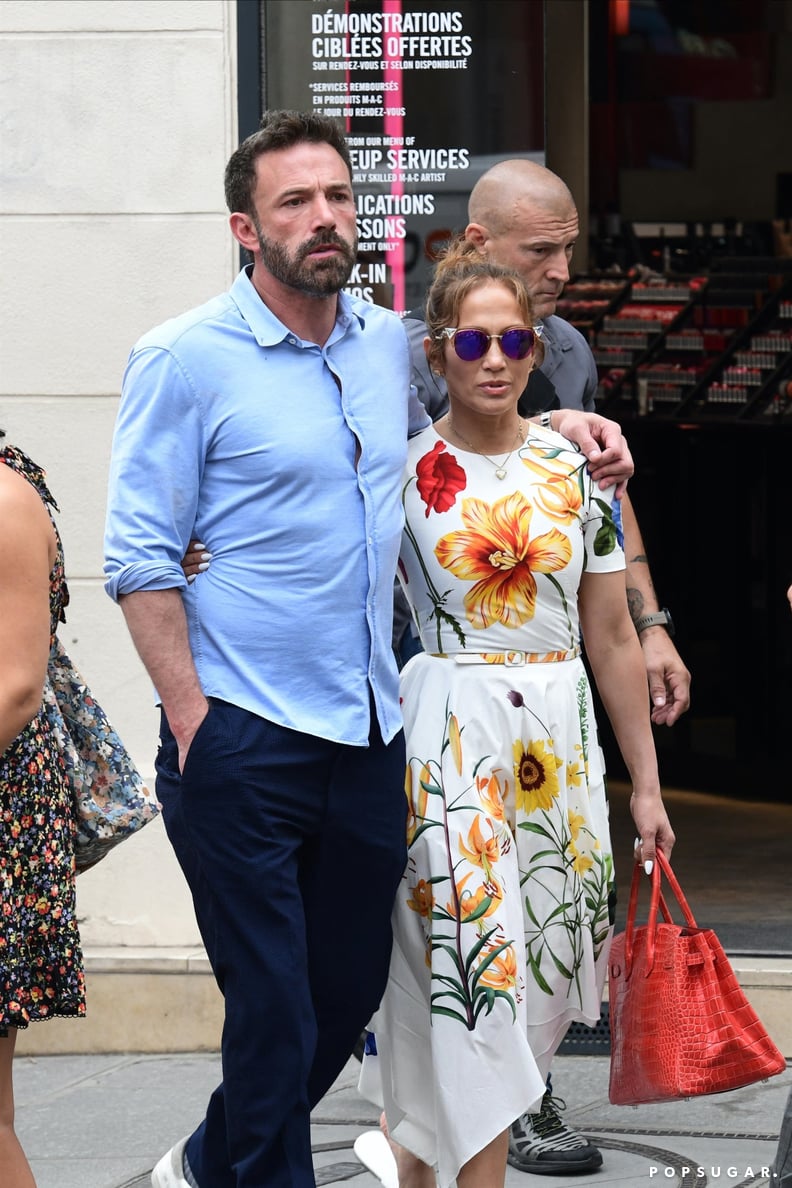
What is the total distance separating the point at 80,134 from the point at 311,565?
8.62 feet

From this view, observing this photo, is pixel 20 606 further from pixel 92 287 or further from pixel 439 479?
pixel 92 287

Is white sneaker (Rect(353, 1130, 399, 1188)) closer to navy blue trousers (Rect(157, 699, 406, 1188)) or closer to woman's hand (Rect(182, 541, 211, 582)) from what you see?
navy blue trousers (Rect(157, 699, 406, 1188))

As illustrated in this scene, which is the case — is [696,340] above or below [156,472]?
below

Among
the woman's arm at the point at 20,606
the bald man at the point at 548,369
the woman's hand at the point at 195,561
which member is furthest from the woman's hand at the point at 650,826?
the woman's arm at the point at 20,606

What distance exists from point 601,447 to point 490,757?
67cm

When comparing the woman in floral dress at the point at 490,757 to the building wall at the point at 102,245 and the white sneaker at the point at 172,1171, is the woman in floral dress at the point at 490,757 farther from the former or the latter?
the building wall at the point at 102,245

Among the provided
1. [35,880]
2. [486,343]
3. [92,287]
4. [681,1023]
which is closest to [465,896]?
[681,1023]

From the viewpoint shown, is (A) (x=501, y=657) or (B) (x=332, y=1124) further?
(B) (x=332, y=1124)

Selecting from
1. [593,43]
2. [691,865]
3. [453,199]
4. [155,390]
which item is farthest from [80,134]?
[593,43]

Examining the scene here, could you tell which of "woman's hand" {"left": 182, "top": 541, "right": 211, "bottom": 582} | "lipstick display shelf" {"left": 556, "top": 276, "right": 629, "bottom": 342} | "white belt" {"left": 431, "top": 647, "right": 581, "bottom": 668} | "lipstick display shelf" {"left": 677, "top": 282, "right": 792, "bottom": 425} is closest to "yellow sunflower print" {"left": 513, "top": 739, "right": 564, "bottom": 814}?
"white belt" {"left": 431, "top": 647, "right": 581, "bottom": 668}

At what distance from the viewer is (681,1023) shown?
377cm

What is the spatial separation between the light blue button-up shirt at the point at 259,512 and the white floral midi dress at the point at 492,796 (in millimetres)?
190

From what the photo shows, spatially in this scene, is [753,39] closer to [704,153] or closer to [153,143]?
[704,153]

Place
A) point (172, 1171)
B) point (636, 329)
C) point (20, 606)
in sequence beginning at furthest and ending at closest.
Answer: point (636, 329), point (172, 1171), point (20, 606)
